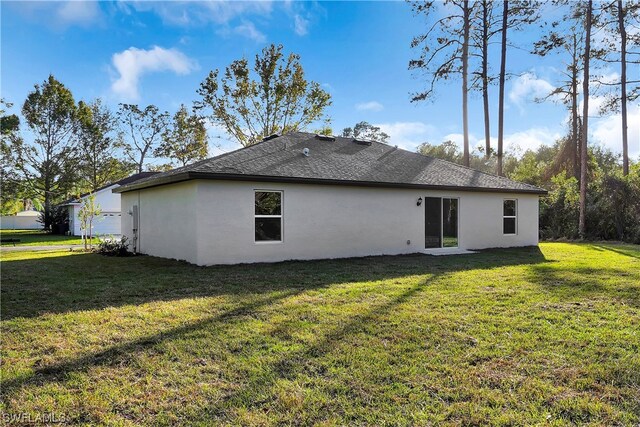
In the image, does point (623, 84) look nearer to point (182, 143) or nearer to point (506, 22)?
point (506, 22)

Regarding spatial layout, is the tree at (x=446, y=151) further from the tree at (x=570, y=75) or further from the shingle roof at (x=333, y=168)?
the shingle roof at (x=333, y=168)

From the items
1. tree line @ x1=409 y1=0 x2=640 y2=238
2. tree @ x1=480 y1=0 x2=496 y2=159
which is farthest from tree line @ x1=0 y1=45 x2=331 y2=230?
tree @ x1=480 y1=0 x2=496 y2=159

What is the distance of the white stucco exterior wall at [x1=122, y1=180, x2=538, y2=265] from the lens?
9.33 metres

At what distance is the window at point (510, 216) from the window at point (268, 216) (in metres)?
8.56

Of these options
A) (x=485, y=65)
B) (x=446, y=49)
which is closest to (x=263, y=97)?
(x=446, y=49)

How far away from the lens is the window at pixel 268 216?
985 centimetres

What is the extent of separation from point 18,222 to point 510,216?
49.4 meters

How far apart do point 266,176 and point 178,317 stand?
5120 millimetres

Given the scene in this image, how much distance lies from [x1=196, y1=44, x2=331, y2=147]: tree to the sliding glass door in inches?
695

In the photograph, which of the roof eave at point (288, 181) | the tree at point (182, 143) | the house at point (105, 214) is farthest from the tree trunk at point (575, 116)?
the tree at point (182, 143)

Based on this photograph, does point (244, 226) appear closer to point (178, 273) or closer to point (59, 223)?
point (178, 273)

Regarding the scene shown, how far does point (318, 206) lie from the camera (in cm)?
1056

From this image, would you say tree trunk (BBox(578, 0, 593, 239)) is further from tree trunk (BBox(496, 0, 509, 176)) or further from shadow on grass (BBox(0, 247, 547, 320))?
shadow on grass (BBox(0, 247, 547, 320))

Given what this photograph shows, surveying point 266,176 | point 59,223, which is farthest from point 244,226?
point 59,223
